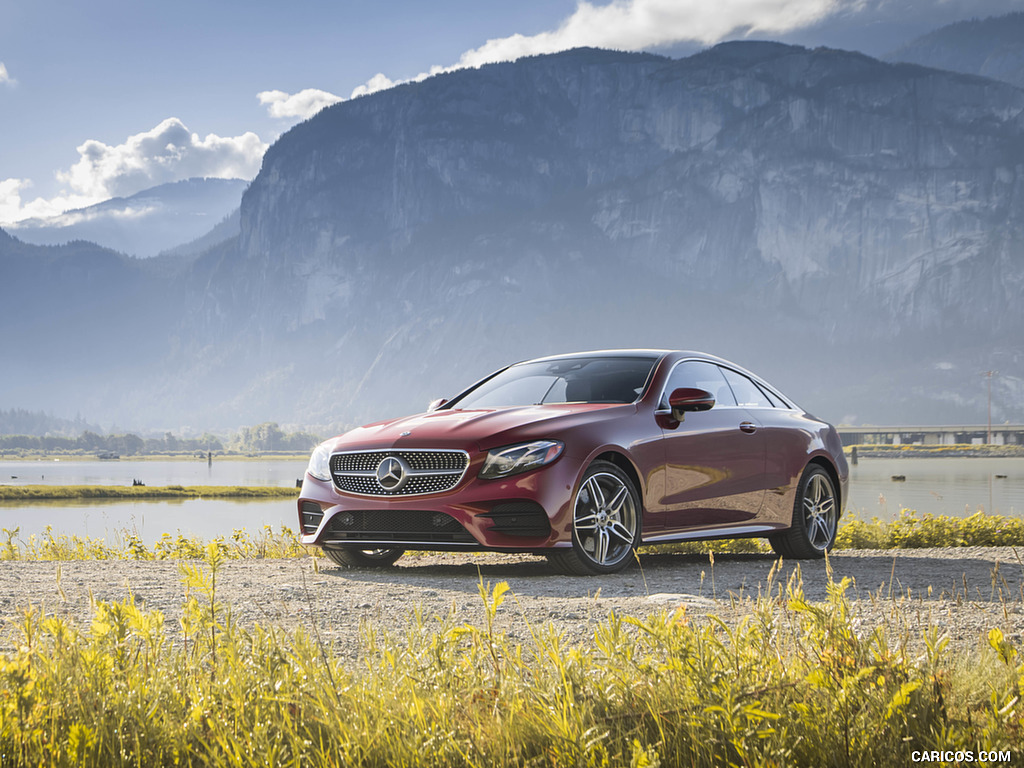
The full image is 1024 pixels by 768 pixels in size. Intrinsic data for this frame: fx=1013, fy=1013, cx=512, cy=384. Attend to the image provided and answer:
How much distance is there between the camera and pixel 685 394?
24.3 feet

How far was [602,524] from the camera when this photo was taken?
22.3ft

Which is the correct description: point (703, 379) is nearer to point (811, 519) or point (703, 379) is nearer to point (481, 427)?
point (811, 519)

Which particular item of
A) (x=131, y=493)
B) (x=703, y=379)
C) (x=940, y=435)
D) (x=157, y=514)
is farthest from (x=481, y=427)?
(x=940, y=435)

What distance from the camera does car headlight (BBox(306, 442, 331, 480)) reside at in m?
7.23

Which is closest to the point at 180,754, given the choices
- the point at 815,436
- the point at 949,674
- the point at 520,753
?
the point at 520,753

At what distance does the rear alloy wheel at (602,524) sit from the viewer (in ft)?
21.8

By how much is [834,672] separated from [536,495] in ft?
11.9

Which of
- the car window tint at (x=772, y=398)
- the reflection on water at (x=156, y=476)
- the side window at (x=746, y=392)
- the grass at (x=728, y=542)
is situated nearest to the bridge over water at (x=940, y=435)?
the reflection on water at (x=156, y=476)

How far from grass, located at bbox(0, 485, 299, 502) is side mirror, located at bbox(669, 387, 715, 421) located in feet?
171

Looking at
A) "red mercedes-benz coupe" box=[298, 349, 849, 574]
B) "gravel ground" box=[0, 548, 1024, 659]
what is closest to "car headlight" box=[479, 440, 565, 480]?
"red mercedes-benz coupe" box=[298, 349, 849, 574]

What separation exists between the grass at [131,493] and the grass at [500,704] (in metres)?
56.0

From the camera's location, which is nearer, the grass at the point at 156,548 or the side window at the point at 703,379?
the side window at the point at 703,379

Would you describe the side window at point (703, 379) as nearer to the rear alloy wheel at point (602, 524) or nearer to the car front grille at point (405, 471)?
the rear alloy wheel at point (602, 524)

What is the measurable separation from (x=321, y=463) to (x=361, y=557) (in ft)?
2.88
